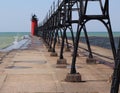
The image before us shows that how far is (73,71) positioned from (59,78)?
0.83 metres

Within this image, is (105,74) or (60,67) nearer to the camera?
(105,74)

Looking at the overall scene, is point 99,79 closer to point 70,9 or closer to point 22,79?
point 22,79

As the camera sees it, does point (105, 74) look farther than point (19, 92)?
Yes

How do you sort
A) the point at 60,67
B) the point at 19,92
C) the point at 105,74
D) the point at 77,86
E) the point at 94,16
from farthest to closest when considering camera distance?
the point at 60,67, the point at 105,74, the point at 94,16, the point at 77,86, the point at 19,92

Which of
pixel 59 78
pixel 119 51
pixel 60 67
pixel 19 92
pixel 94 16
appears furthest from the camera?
pixel 60 67

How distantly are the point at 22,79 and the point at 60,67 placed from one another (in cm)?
490

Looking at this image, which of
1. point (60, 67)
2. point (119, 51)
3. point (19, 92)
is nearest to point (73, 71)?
point (19, 92)

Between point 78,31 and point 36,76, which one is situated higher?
point 78,31

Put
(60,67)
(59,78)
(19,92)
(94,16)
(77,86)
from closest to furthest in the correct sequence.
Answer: (19,92) < (77,86) < (94,16) < (59,78) < (60,67)

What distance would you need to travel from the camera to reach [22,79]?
1512 cm

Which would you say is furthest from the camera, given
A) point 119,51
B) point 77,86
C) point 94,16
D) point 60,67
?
point 60,67

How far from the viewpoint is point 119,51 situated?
7441 millimetres

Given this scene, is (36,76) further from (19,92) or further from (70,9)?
(70,9)

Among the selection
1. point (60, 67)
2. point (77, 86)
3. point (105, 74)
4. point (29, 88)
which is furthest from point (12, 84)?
point (60, 67)
